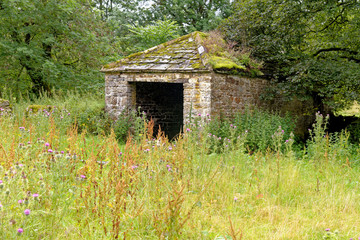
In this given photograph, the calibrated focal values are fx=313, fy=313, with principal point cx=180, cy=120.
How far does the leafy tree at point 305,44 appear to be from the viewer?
9.14 metres

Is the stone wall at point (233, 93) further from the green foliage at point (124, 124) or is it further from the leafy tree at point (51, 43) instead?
the leafy tree at point (51, 43)

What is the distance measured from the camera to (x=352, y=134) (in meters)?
10.5

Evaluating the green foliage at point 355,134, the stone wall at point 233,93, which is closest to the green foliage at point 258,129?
the stone wall at point 233,93

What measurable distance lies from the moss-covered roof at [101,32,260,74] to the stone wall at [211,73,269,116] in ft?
0.97

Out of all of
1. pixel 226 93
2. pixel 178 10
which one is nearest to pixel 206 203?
pixel 226 93

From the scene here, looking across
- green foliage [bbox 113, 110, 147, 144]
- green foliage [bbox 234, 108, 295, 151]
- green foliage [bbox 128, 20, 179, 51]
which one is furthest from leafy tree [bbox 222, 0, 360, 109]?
green foliage [bbox 128, 20, 179, 51]

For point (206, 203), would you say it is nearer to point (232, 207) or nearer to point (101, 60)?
point (232, 207)

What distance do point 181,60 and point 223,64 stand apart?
122cm

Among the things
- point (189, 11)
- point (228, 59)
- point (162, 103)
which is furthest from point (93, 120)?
point (189, 11)

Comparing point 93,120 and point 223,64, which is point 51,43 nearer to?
point 93,120

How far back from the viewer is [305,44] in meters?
12.0

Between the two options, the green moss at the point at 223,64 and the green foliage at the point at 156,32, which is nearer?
the green moss at the point at 223,64

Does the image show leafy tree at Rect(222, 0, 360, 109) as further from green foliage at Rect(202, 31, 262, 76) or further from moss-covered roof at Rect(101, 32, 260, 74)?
moss-covered roof at Rect(101, 32, 260, 74)

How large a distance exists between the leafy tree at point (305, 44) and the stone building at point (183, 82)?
1.07m
